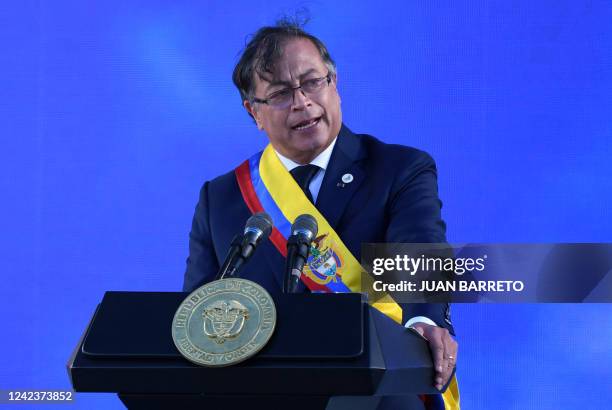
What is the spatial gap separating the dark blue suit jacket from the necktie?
0.23 ft

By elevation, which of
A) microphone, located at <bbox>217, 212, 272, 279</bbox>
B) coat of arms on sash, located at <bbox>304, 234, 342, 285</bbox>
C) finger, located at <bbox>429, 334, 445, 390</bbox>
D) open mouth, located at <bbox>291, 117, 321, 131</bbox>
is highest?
open mouth, located at <bbox>291, 117, 321, 131</bbox>

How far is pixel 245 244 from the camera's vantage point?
154 centimetres

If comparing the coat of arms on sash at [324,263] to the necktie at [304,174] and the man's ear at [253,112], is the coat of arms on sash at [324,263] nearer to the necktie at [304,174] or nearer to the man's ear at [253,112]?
the necktie at [304,174]

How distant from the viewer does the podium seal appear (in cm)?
123

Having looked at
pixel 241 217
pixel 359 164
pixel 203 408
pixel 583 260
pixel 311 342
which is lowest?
pixel 203 408

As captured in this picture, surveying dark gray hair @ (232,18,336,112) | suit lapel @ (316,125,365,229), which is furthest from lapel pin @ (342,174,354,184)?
dark gray hair @ (232,18,336,112)

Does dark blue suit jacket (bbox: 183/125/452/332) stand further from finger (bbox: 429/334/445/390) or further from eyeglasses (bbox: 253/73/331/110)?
finger (bbox: 429/334/445/390)

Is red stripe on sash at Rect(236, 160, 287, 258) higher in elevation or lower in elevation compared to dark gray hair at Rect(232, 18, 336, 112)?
lower

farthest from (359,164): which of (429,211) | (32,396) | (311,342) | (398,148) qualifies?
(32,396)

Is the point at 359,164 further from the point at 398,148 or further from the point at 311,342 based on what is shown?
the point at 311,342

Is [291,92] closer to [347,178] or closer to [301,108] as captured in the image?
[301,108]

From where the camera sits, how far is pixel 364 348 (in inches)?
48.1

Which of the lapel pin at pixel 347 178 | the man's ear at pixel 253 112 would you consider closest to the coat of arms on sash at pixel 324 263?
the lapel pin at pixel 347 178

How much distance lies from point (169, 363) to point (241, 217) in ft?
3.13
